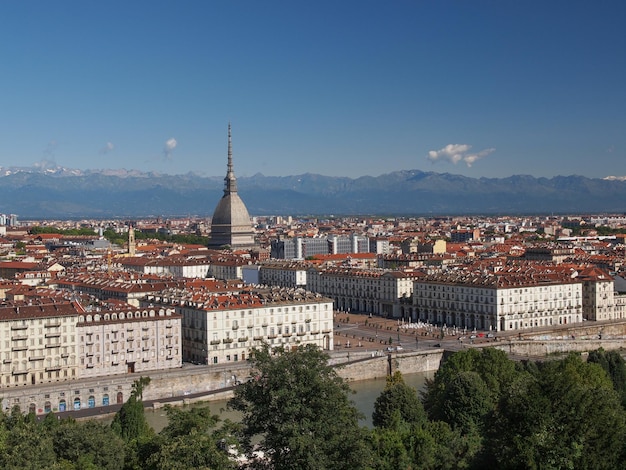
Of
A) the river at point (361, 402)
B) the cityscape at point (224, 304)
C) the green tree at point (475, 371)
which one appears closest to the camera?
the green tree at point (475, 371)

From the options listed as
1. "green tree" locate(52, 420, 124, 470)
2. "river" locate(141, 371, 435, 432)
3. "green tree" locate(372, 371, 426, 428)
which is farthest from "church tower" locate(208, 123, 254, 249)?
"green tree" locate(52, 420, 124, 470)

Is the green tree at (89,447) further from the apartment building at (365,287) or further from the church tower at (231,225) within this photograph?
the church tower at (231,225)

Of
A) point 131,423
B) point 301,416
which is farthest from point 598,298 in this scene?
point 301,416

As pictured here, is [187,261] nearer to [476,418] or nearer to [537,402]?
[476,418]

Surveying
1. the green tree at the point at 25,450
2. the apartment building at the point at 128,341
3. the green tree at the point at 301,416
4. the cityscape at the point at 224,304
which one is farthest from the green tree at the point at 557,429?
the apartment building at the point at 128,341

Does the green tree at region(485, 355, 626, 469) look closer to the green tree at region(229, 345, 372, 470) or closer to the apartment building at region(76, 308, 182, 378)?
the green tree at region(229, 345, 372, 470)

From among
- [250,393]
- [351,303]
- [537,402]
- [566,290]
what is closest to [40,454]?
[250,393]
